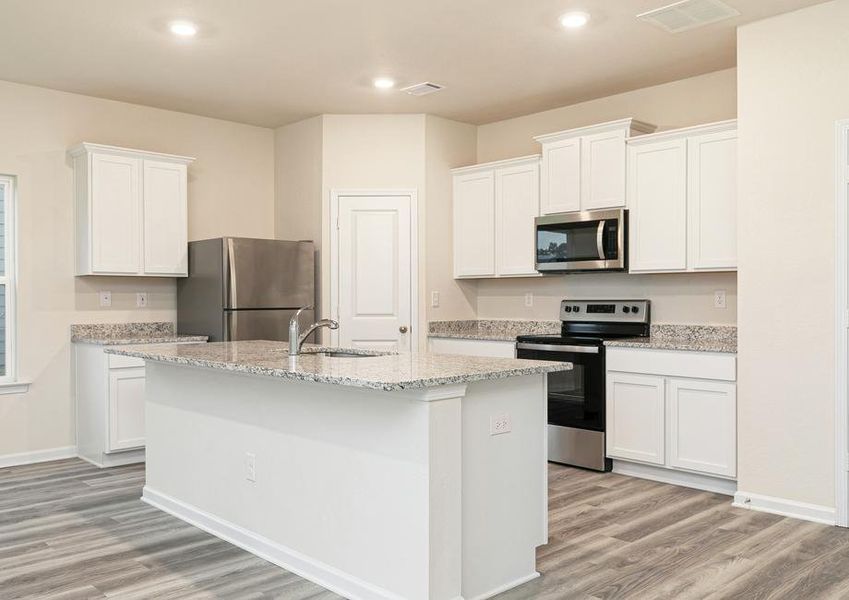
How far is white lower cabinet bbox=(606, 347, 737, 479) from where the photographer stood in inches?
167

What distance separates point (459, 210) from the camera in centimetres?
614

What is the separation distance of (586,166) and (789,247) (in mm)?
1655

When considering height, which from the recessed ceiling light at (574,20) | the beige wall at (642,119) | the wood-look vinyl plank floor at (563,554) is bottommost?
the wood-look vinyl plank floor at (563,554)

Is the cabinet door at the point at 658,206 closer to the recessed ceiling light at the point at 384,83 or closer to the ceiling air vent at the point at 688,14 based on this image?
the ceiling air vent at the point at 688,14

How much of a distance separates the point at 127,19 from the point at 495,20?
198cm

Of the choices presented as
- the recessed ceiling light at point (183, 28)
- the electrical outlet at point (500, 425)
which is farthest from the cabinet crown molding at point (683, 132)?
the recessed ceiling light at point (183, 28)

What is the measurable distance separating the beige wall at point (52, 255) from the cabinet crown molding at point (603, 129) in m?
2.98

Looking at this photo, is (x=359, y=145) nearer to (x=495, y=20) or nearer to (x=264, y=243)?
(x=264, y=243)

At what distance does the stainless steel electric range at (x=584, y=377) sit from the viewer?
16.0 ft

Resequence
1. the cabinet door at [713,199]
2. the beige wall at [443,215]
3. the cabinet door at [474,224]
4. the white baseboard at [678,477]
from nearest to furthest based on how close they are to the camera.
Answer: the white baseboard at [678,477] → the cabinet door at [713,199] → the cabinet door at [474,224] → the beige wall at [443,215]

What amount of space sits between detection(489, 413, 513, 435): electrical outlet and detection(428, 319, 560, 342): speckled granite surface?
2.59 m

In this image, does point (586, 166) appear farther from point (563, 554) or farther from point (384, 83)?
point (563, 554)

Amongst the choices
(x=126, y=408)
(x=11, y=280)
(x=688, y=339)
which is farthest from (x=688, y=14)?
(x=11, y=280)

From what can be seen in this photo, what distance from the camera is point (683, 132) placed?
4645 mm
